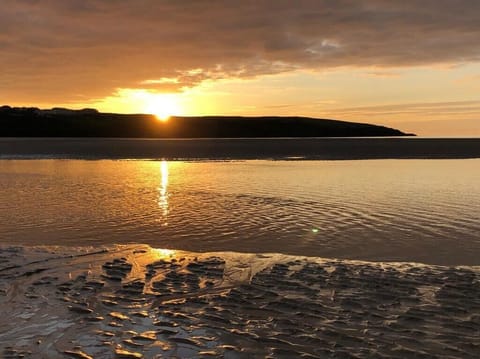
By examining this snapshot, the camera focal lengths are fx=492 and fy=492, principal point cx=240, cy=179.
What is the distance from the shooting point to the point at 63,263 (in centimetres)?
1111

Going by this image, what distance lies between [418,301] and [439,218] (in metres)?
8.41

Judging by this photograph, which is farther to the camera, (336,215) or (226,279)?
(336,215)

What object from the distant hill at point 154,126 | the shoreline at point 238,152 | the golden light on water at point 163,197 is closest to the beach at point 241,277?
the golden light on water at point 163,197

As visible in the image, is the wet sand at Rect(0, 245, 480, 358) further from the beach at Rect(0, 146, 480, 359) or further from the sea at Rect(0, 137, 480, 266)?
the sea at Rect(0, 137, 480, 266)

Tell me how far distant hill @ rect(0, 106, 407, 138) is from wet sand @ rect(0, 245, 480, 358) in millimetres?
133944

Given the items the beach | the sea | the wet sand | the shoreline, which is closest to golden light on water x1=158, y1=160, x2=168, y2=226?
the sea

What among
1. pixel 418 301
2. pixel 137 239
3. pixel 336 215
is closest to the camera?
pixel 418 301

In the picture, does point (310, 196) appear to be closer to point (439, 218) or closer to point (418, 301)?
point (439, 218)

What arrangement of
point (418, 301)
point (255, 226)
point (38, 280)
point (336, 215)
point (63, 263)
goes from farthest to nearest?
point (336, 215), point (255, 226), point (63, 263), point (38, 280), point (418, 301)

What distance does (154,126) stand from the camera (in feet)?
530

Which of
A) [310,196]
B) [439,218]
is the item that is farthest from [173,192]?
[439,218]

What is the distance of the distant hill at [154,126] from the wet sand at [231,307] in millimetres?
133944

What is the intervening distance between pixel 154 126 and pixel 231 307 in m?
157

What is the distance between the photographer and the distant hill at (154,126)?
474ft
